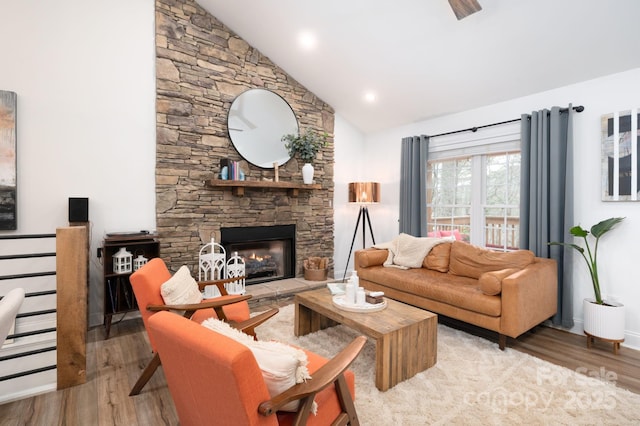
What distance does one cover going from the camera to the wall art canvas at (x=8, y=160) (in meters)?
2.99

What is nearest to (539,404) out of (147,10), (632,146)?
(632,146)

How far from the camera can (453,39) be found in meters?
3.36

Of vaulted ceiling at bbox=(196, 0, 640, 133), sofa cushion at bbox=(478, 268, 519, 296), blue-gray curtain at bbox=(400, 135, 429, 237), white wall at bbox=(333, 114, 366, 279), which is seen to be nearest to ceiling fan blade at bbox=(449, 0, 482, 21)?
vaulted ceiling at bbox=(196, 0, 640, 133)

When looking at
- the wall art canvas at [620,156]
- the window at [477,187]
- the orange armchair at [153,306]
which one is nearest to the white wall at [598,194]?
the wall art canvas at [620,156]

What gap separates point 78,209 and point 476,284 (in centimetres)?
388

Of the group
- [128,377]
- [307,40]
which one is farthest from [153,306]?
[307,40]

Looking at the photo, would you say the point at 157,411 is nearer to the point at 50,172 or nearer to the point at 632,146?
the point at 50,172

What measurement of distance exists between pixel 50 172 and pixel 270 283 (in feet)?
8.85

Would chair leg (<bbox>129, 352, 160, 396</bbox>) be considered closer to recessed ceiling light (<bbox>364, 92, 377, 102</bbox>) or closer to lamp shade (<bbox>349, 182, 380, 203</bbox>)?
lamp shade (<bbox>349, 182, 380, 203</bbox>)

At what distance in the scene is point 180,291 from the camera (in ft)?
7.52

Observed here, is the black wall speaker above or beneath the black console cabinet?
above

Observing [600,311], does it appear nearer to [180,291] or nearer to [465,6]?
[465,6]

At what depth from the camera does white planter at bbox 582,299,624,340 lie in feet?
9.18

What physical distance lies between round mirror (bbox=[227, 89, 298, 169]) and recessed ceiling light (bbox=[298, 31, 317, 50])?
82cm
